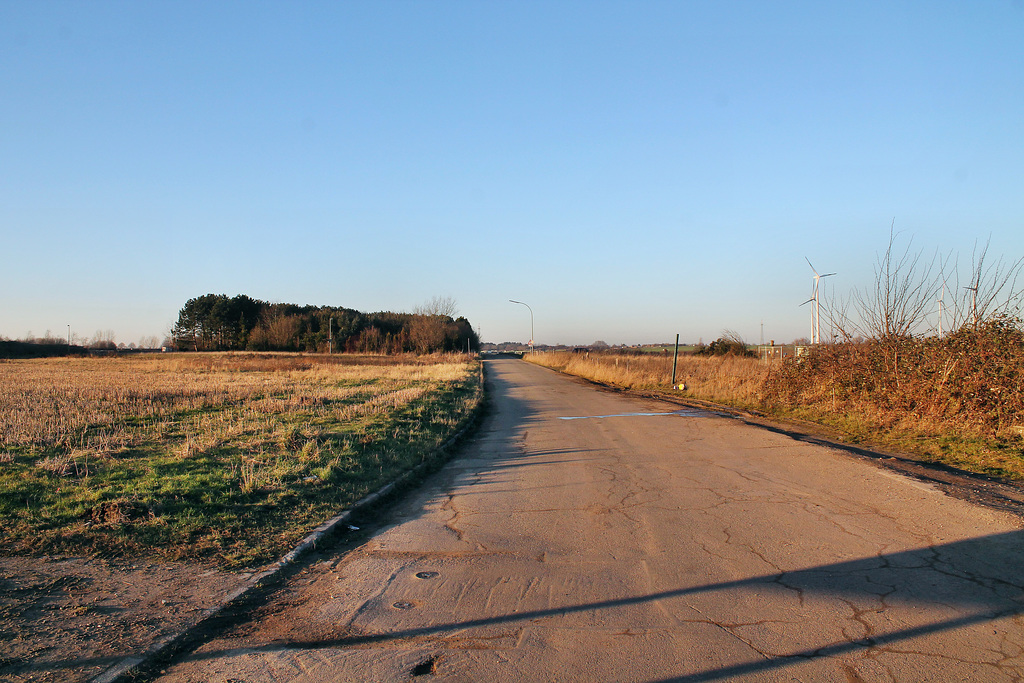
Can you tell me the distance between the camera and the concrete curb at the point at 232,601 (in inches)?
142

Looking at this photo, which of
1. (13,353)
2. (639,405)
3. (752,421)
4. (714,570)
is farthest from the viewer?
(13,353)

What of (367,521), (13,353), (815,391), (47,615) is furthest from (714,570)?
(13,353)

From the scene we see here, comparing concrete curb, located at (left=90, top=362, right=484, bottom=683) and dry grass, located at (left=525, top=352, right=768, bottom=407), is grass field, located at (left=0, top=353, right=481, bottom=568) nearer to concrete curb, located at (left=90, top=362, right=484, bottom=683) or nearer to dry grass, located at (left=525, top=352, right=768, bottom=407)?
concrete curb, located at (left=90, top=362, right=484, bottom=683)

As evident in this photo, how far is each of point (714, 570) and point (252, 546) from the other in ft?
14.2

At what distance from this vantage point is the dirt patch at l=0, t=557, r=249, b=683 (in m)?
3.69

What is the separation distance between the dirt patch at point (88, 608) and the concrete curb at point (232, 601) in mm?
65

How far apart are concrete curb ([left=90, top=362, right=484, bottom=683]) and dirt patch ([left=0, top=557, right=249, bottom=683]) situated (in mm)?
65

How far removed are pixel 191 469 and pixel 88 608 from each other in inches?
176

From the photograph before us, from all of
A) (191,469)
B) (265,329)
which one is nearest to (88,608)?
(191,469)

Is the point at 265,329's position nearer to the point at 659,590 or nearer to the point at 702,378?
the point at 702,378

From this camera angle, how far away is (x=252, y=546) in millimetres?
5875

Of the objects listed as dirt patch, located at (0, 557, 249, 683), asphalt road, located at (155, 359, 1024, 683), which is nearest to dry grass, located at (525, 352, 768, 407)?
asphalt road, located at (155, 359, 1024, 683)

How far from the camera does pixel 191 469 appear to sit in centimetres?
862

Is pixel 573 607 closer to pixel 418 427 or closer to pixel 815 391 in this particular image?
pixel 418 427
